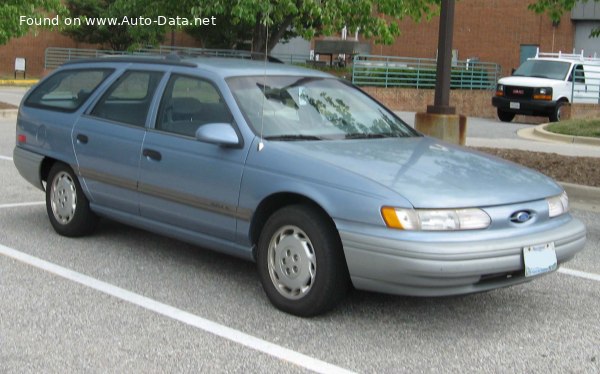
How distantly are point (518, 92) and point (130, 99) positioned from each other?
735 inches

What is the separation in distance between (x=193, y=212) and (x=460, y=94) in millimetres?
23678

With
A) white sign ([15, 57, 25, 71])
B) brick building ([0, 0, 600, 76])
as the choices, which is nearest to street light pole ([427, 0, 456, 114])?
brick building ([0, 0, 600, 76])

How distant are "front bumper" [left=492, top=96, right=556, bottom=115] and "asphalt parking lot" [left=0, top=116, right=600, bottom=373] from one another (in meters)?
17.4

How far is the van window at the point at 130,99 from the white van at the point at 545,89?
60.5ft

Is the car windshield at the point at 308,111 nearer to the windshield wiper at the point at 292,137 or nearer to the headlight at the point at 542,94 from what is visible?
the windshield wiper at the point at 292,137

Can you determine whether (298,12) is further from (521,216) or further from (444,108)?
(521,216)

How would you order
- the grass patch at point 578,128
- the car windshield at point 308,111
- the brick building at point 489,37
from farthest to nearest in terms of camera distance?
1. the brick building at point 489,37
2. the grass patch at point 578,128
3. the car windshield at point 308,111

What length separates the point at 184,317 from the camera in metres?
4.98

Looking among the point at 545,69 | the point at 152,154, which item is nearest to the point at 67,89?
the point at 152,154

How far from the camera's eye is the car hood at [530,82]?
2341cm

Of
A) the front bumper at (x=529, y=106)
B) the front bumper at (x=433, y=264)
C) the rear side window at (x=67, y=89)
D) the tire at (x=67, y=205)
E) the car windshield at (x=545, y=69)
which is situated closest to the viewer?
the front bumper at (x=433, y=264)

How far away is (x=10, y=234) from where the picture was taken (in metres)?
7.12

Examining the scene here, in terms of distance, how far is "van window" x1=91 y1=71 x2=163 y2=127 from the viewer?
246 inches

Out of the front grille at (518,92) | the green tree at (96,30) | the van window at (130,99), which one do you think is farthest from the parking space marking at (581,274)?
the green tree at (96,30)
